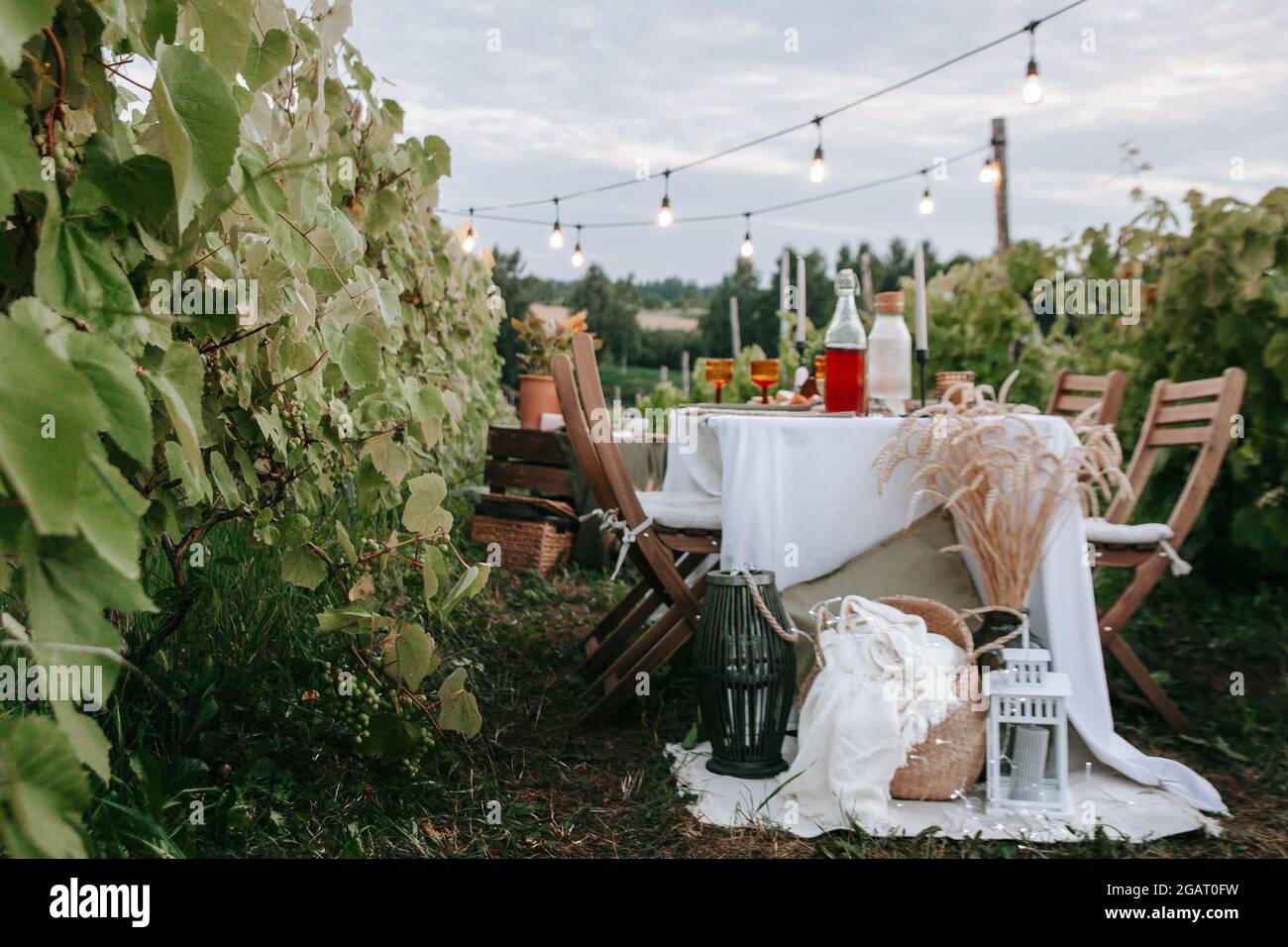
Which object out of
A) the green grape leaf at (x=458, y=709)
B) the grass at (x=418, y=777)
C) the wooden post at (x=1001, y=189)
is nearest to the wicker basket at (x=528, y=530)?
the grass at (x=418, y=777)

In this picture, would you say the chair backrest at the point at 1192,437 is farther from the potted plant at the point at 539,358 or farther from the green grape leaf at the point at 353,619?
the potted plant at the point at 539,358

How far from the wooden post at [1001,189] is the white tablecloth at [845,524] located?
21.9 ft

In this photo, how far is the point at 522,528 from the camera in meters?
4.84

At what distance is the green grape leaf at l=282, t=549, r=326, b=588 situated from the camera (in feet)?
6.22

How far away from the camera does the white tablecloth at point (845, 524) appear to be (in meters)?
2.53

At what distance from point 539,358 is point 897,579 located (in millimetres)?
4684

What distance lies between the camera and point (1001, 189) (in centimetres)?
912

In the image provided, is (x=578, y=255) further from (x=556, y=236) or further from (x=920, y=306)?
(x=920, y=306)

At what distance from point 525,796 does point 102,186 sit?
1768mm

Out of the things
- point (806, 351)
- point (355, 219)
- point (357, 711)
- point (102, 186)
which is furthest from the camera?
point (806, 351)

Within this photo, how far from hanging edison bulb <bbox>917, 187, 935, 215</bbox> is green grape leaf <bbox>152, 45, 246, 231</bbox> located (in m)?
7.98

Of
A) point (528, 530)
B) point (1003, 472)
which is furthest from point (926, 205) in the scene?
point (1003, 472)
